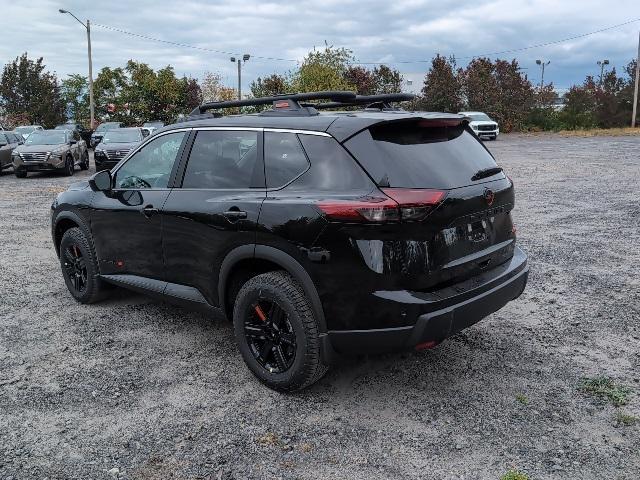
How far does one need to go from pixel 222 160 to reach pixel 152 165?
90cm

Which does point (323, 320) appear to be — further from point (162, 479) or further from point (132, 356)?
point (132, 356)

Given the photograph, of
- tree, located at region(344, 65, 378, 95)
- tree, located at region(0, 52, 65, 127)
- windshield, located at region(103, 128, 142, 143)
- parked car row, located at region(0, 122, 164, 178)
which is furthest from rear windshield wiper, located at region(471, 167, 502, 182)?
tree, located at region(0, 52, 65, 127)

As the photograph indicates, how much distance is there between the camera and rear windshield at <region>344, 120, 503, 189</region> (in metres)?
3.42

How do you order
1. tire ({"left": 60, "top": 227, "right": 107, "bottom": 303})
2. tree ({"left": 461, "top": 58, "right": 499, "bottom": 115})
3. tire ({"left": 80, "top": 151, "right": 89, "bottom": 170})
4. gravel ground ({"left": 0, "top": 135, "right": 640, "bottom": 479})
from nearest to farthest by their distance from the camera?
gravel ground ({"left": 0, "top": 135, "right": 640, "bottom": 479}) → tire ({"left": 60, "top": 227, "right": 107, "bottom": 303}) → tire ({"left": 80, "top": 151, "right": 89, "bottom": 170}) → tree ({"left": 461, "top": 58, "right": 499, "bottom": 115})

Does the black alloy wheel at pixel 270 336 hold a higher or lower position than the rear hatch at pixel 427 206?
lower

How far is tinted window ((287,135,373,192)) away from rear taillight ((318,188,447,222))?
4.6 inches

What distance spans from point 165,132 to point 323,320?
7.26 feet

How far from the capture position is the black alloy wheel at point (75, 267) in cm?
565

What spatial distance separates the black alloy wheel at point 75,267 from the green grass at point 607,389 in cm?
432

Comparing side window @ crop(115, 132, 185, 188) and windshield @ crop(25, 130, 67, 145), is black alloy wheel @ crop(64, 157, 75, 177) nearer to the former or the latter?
windshield @ crop(25, 130, 67, 145)

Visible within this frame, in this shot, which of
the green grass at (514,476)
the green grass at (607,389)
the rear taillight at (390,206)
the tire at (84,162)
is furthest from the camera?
the tire at (84,162)

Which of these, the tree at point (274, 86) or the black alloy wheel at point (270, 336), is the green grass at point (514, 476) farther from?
the tree at point (274, 86)

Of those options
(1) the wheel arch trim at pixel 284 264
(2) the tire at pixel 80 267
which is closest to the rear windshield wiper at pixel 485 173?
(1) the wheel arch trim at pixel 284 264

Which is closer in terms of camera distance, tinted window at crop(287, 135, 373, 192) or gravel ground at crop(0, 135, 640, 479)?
gravel ground at crop(0, 135, 640, 479)
